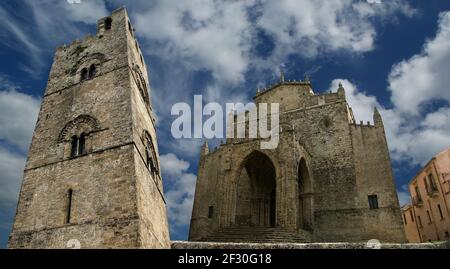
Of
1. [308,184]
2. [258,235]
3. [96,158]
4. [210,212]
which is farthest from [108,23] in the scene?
[210,212]

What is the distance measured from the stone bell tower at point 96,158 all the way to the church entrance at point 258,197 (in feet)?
30.5

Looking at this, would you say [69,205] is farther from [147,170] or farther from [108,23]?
[108,23]

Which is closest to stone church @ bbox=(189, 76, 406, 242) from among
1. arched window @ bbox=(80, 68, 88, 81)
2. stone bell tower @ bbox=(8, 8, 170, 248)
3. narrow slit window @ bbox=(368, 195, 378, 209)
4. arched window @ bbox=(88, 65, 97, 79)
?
narrow slit window @ bbox=(368, 195, 378, 209)

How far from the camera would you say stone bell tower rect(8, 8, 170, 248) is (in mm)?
12906

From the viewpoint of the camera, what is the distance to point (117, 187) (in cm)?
1324

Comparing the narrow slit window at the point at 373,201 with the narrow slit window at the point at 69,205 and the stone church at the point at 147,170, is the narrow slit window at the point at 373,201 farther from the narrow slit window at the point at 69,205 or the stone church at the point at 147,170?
the narrow slit window at the point at 69,205

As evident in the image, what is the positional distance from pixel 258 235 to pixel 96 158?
30.9 feet

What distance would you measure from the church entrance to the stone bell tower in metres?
9.28

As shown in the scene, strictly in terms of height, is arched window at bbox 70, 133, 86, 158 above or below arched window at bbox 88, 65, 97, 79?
below

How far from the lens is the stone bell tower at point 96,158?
12.9m

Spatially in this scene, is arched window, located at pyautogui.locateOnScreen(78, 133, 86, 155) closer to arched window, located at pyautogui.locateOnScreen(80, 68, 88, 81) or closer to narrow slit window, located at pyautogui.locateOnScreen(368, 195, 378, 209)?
arched window, located at pyautogui.locateOnScreen(80, 68, 88, 81)

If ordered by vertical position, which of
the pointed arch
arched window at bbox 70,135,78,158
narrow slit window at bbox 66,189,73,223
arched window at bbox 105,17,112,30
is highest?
arched window at bbox 105,17,112,30

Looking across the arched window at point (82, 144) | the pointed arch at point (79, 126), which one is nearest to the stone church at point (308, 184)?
the arched window at point (82, 144)
